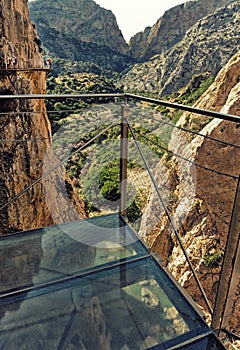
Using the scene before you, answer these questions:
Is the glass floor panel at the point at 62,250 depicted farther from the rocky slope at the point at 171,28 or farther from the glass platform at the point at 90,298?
the rocky slope at the point at 171,28

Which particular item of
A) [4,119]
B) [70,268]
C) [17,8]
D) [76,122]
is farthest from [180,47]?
[70,268]

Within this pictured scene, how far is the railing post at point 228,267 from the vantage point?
87 cm

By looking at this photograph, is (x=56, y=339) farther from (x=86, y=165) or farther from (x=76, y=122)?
(x=76, y=122)

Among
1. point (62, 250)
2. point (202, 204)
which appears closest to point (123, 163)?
point (62, 250)

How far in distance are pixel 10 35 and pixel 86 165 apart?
9605mm

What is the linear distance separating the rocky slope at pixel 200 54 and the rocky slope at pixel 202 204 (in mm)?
13501

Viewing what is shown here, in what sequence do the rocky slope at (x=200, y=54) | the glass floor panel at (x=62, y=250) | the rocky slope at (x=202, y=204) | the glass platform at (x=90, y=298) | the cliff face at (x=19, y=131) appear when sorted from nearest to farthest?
the glass platform at (x=90, y=298)
the glass floor panel at (x=62, y=250)
the rocky slope at (x=202, y=204)
the cliff face at (x=19, y=131)
the rocky slope at (x=200, y=54)

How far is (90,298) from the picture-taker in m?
1.16

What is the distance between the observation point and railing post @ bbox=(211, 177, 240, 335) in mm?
867

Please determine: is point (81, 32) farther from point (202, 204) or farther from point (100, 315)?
point (100, 315)

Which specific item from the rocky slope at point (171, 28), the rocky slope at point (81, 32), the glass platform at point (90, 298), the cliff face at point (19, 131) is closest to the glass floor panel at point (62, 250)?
the glass platform at point (90, 298)

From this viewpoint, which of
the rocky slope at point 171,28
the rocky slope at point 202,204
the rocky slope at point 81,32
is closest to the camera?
the rocky slope at point 202,204

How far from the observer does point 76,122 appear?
816 inches

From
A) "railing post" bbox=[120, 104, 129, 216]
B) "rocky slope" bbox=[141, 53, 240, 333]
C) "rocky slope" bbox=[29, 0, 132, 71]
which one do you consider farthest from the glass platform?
"rocky slope" bbox=[29, 0, 132, 71]
